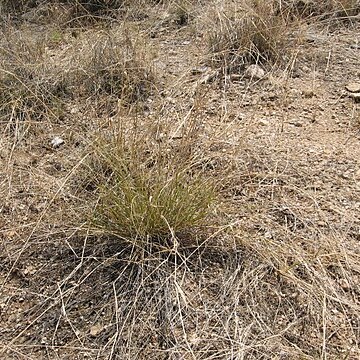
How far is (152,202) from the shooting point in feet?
4.90

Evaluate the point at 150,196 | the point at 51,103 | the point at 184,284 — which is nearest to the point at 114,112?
the point at 51,103

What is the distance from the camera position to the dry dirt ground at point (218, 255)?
53.5 inches

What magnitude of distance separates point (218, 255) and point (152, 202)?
24cm

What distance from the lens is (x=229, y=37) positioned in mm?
2396

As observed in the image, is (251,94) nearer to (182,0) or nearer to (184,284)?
(182,0)

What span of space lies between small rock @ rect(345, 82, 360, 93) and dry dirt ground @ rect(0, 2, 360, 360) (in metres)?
0.06

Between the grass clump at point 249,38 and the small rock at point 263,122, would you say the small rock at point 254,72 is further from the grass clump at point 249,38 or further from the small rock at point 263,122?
the small rock at point 263,122

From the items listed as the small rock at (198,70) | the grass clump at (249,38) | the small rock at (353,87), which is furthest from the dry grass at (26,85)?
the small rock at (353,87)

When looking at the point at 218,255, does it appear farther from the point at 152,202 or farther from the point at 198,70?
the point at 198,70

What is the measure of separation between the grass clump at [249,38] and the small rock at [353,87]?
32 cm

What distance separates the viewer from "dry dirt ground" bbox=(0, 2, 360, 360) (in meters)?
1.36

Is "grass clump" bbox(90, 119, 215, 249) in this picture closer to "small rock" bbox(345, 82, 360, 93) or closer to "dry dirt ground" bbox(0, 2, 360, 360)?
"dry dirt ground" bbox(0, 2, 360, 360)

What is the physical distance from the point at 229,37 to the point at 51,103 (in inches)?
32.0

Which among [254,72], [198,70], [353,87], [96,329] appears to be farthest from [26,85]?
[353,87]
